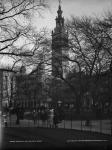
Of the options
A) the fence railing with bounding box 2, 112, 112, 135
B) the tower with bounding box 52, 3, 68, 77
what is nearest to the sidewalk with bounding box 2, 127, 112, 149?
the fence railing with bounding box 2, 112, 112, 135

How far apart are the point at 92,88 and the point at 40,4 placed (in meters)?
18.2

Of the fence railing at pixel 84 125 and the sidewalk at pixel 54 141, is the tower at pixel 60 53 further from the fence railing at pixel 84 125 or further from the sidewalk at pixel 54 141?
the sidewalk at pixel 54 141

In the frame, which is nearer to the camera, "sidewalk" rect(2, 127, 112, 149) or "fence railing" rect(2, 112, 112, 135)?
"sidewalk" rect(2, 127, 112, 149)

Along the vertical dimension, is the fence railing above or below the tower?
below

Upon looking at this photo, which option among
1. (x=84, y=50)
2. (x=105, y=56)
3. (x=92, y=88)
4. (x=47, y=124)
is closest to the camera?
(x=47, y=124)

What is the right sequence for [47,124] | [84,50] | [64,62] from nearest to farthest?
[47,124]
[84,50]
[64,62]

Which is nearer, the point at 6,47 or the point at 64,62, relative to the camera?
the point at 6,47

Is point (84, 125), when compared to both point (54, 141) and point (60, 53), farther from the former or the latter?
point (60, 53)

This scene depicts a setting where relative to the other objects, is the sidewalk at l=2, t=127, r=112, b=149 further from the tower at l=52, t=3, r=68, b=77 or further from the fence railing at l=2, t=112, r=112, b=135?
the tower at l=52, t=3, r=68, b=77

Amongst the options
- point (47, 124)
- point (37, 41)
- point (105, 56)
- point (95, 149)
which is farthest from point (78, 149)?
point (105, 56)

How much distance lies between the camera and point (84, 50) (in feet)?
139

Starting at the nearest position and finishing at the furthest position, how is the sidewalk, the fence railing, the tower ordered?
1. the sidewalk
2. the fence railing
3. the tower

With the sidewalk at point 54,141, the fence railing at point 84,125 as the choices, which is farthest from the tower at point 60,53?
the sidewalk at point 54,141

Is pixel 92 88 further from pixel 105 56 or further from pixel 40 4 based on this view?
pixel 40 4
